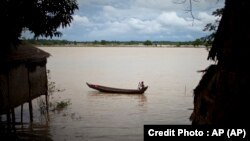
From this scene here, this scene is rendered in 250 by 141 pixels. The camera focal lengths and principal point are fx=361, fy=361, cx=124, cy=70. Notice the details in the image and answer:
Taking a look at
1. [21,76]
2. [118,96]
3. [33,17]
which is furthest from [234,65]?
[118,96]

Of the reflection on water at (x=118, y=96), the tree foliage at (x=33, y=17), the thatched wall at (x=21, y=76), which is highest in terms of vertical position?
the tree foliage at (x=33, y=17)

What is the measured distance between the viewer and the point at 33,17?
12.7 meters

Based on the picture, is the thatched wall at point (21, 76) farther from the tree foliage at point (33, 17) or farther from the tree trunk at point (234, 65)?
the tree trunk at point (234, 65)

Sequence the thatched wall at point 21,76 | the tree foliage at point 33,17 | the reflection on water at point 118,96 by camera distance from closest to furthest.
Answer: the tree foliage at point 33,17 < the thatched wall at point 21,76 < the reflection on water at point 118,96

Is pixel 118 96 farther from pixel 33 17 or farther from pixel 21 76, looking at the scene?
pixel 33 17

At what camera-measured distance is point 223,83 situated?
685cm

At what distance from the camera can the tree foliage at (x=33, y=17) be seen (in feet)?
38.7

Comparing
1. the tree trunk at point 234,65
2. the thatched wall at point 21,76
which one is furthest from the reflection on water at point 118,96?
the tree trunk at point 234,65

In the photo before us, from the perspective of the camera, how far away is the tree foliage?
38.7 ft

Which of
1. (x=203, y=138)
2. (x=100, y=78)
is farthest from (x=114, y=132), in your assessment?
(x=100, y=78)

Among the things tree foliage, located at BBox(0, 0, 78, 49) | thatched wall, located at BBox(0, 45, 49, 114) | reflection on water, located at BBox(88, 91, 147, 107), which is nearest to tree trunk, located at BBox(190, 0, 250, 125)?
tree foliage, located at BBox(0, 0, 78, 49)

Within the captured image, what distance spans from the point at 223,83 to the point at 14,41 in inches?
307

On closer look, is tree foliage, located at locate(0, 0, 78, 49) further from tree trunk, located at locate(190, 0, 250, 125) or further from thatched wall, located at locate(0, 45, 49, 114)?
tree trunk, located at locate(190, 0, 250, 125)

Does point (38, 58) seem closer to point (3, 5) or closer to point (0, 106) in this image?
point (0, 106)
